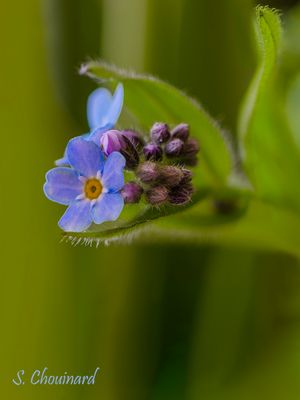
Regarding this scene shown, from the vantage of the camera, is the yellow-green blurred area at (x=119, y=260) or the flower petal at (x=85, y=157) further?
the yellow-green blurred area at (x=119, y=260)

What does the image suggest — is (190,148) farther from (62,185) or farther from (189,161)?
(62,185)

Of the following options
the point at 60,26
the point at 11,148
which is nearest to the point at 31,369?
the point at 11,148

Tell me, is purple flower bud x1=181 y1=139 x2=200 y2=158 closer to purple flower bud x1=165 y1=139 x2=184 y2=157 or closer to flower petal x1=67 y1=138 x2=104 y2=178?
purple flower bud x1=165 y1=139 x2=184 y2=157

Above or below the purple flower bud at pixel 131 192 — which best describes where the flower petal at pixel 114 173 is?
above
